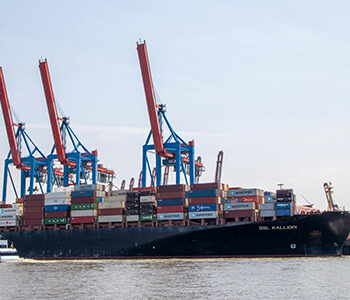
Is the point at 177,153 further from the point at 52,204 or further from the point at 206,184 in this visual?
the point at 52,204

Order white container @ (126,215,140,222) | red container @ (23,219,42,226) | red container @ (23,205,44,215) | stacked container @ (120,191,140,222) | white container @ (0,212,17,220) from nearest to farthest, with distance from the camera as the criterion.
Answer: white container @ (126,215,140,222), stacked container @ (120,191,140,222), red container @ (23,219,42,226), red container @ (23,205,44,215), white container @ (0,212,17,220)

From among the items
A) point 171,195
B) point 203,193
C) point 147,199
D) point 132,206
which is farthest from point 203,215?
point 132,206

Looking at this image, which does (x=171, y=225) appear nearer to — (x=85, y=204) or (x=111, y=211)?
(x=111, y=211)

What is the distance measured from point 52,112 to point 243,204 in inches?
1448

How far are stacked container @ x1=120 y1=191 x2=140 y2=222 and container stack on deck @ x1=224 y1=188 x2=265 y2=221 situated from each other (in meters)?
11.0

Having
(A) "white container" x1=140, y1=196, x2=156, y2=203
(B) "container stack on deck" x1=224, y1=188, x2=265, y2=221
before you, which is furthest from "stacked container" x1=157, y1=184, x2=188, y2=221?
(B) "container stack on deck" x1=224, y1=188, x2=265, y2=221

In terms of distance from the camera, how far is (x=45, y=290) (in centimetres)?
3253

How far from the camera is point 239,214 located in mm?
57188

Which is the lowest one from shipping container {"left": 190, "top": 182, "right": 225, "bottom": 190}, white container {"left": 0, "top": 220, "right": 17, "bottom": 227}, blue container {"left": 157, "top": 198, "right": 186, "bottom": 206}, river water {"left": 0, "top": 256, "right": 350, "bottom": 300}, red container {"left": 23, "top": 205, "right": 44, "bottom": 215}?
river water {"left": 0, "top": 256, "right": 350, "bottom": 300}

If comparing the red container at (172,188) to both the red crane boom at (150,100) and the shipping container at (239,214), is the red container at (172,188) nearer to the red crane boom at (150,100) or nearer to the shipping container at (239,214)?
the shipping container at (239,214)

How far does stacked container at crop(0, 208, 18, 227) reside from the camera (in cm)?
6950

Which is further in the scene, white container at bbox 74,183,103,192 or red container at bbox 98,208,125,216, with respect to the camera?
white container at bbox 74,183,103,192

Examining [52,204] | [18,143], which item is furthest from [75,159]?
[52,204]

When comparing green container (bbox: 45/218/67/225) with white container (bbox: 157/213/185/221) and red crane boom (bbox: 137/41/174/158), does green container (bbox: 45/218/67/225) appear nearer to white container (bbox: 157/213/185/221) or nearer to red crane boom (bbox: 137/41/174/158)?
white container (bbox: 157/213/185/221)
